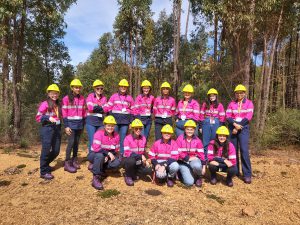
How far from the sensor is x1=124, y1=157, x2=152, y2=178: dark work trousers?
249 inches

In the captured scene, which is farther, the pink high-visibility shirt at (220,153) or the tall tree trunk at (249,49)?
the tall tree trunk at (249,49)

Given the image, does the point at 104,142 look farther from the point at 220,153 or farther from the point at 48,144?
the point at 220,153

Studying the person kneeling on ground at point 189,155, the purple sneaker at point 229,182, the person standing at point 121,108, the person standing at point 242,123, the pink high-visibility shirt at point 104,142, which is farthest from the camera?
the person standing at point 121,108

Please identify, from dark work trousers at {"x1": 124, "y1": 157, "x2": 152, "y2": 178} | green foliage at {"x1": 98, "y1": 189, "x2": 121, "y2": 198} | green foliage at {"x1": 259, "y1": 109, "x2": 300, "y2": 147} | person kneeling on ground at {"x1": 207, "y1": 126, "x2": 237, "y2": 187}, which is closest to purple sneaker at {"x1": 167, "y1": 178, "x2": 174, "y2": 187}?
dark work trousers at {"x1": 124, "y1": 157, "x2": 152, "y2": 178}

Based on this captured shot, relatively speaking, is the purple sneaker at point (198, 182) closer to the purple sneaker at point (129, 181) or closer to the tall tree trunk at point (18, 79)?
the purple sneaker at point (129, 181)

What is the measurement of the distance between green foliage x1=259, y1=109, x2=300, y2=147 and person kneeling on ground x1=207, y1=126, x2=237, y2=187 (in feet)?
19.1

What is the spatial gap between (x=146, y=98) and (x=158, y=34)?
85.9ft

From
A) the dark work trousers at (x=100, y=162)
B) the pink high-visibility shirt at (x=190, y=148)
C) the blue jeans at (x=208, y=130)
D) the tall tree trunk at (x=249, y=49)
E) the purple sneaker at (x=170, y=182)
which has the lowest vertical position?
the purple sneaker at (x=170, y=182)

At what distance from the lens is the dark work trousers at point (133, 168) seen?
633 cm

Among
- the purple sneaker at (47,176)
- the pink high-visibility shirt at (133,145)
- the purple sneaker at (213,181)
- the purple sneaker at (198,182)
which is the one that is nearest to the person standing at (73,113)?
the purple sneaker at (47,176)

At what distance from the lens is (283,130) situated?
497 inches

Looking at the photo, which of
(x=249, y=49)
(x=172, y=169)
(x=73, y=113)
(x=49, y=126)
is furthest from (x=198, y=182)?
(x=249, y=49)

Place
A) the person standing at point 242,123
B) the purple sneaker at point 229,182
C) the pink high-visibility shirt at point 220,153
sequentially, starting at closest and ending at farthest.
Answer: the pink high-visibility shirt at point 220,153
the purple sneaker at point 229,182
the person standing at point 242,123

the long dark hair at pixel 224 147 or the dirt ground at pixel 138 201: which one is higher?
the long dark hair at pixel 224 147
